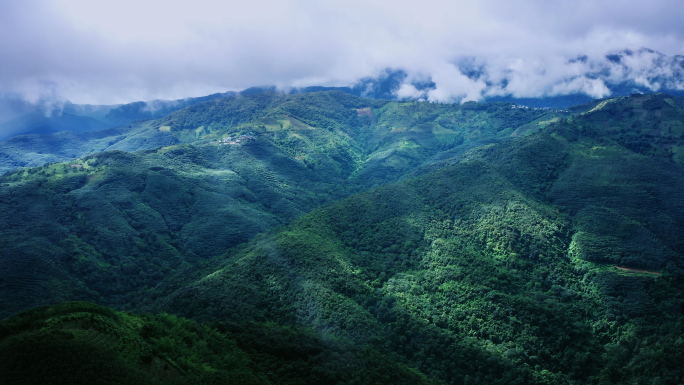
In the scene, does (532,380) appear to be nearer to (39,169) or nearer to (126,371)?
(126,371)

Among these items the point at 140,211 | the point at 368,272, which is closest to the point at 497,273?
the point at 368,272

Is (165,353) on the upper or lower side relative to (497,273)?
lower

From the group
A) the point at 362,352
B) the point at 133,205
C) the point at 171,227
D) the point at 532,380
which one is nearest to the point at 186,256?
the point at 171,227

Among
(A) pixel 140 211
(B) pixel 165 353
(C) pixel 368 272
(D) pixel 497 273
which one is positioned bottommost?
(C) pixel 368 272

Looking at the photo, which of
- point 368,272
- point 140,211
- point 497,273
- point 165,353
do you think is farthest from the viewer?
point 140,211

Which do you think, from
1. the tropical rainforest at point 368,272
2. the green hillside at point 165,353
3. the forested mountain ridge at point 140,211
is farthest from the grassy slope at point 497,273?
the forested mountain ridge at point 140,211

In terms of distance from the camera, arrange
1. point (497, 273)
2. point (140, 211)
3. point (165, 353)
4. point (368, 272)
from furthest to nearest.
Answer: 1. point (140, 211)
2. point (368, 272)
3. point (497, 273)
4. point (165, 353)

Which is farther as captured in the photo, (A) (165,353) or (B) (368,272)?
(B) (368,272)

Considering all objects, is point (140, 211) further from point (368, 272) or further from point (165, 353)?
point (165, 353)

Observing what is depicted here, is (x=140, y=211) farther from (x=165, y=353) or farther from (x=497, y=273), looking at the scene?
(x=497, y=273)
